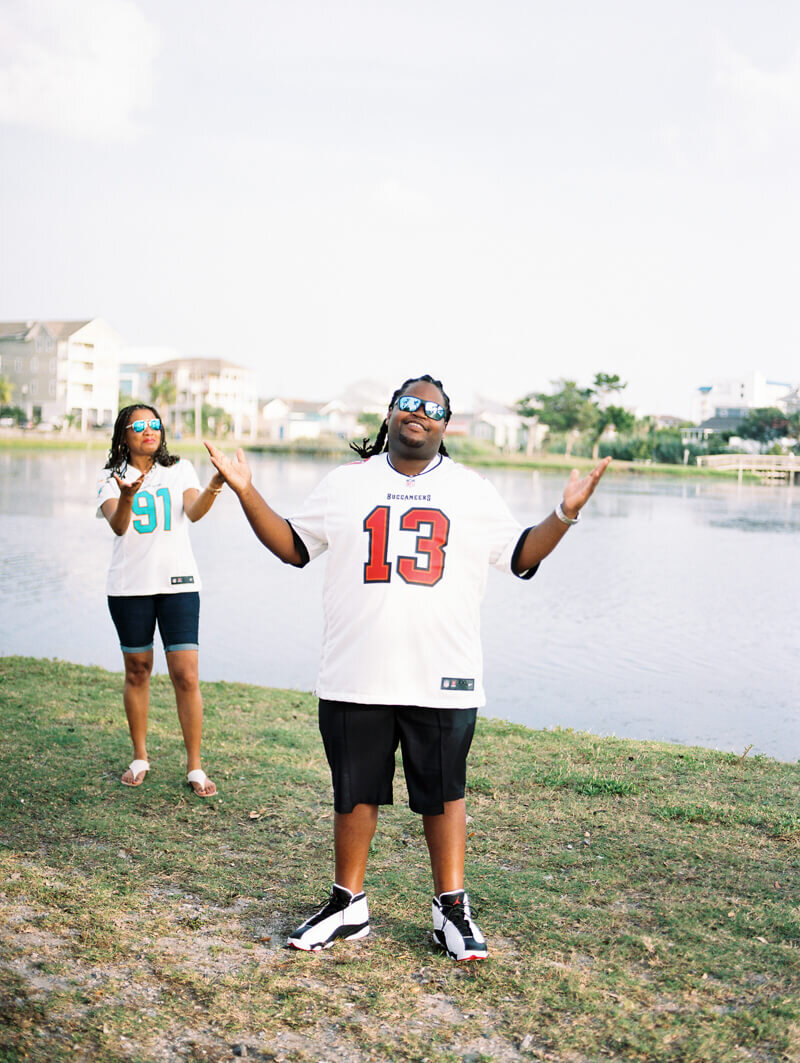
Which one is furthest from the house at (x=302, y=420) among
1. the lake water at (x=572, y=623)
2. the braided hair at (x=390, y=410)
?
the braided hair at (x=390, y=410)

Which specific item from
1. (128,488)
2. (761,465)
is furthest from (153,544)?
(761,465)

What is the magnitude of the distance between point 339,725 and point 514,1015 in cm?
109

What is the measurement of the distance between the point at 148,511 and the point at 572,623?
10.7 meters

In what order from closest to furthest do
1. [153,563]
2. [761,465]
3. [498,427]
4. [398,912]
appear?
[398,912] → [153,563] → [761,465] → [498,427]

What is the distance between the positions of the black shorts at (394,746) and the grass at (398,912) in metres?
0.54

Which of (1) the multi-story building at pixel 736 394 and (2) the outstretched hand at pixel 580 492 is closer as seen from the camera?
(2) the outstretched hand at pixel 580 492

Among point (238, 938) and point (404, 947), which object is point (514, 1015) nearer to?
point (404, 947)

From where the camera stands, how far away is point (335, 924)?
3.81m

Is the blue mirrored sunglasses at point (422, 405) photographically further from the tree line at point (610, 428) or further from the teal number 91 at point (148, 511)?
the tree line at point (610, 428)

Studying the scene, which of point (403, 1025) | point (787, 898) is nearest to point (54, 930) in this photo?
point (403, 1025)

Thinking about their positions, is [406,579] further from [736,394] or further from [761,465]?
[736,394]

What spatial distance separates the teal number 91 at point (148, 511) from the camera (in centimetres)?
555

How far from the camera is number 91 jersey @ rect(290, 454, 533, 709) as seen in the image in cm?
367

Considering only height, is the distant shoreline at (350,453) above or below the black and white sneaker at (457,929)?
above
